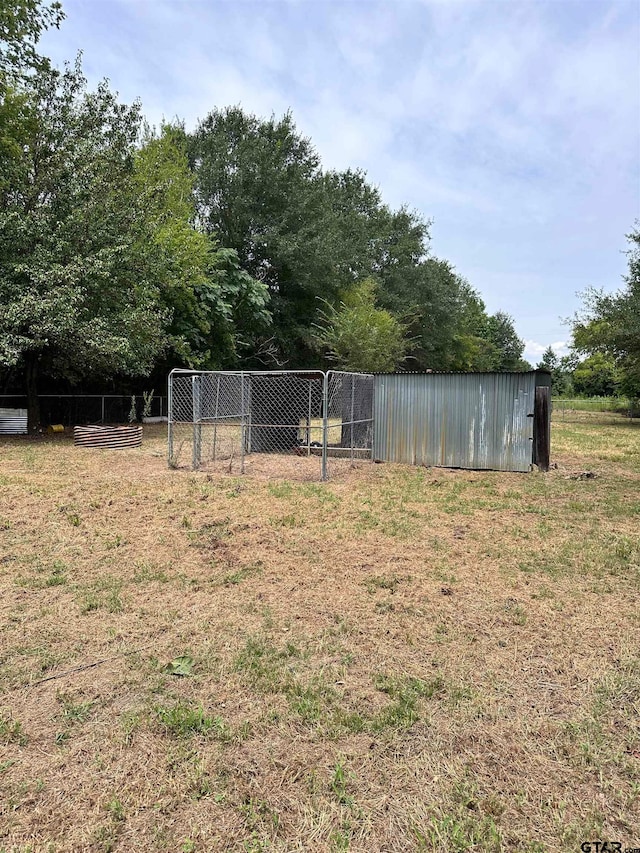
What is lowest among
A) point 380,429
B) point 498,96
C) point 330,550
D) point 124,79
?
point 330,550

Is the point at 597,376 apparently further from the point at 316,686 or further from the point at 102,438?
the point at 316,686

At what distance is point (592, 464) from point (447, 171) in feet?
28.4

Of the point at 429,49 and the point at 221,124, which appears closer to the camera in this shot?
the point at 429,49

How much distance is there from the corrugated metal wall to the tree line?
6.66 m

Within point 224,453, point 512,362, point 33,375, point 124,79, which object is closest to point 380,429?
point 224,453

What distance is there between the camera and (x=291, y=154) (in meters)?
26.4

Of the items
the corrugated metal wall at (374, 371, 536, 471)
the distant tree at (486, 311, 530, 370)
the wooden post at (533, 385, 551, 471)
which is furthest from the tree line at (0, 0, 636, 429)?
the distant tree at (486, 311, 530, 370)

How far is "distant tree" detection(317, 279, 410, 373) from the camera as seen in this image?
2080 centimetres

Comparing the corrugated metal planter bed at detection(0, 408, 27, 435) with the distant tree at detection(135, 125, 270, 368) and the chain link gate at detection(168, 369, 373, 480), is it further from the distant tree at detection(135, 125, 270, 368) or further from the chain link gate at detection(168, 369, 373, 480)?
the chain link gate at detection(168, 369, 373, 480)

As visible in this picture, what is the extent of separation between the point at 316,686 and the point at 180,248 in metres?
16.3

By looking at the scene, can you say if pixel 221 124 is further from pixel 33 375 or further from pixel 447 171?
pixel 33 375

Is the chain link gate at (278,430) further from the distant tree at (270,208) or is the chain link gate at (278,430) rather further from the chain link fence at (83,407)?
the distant tree at (270,208)

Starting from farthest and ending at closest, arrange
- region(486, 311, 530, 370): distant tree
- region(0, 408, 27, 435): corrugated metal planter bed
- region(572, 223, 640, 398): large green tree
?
region(486, 311, 530, 370): distant tree < region(572, 223, 640, 398): large green tree < region(0, 408, 27, 435): corrugated metal planter bed

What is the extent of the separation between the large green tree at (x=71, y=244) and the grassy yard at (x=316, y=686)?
748cm
